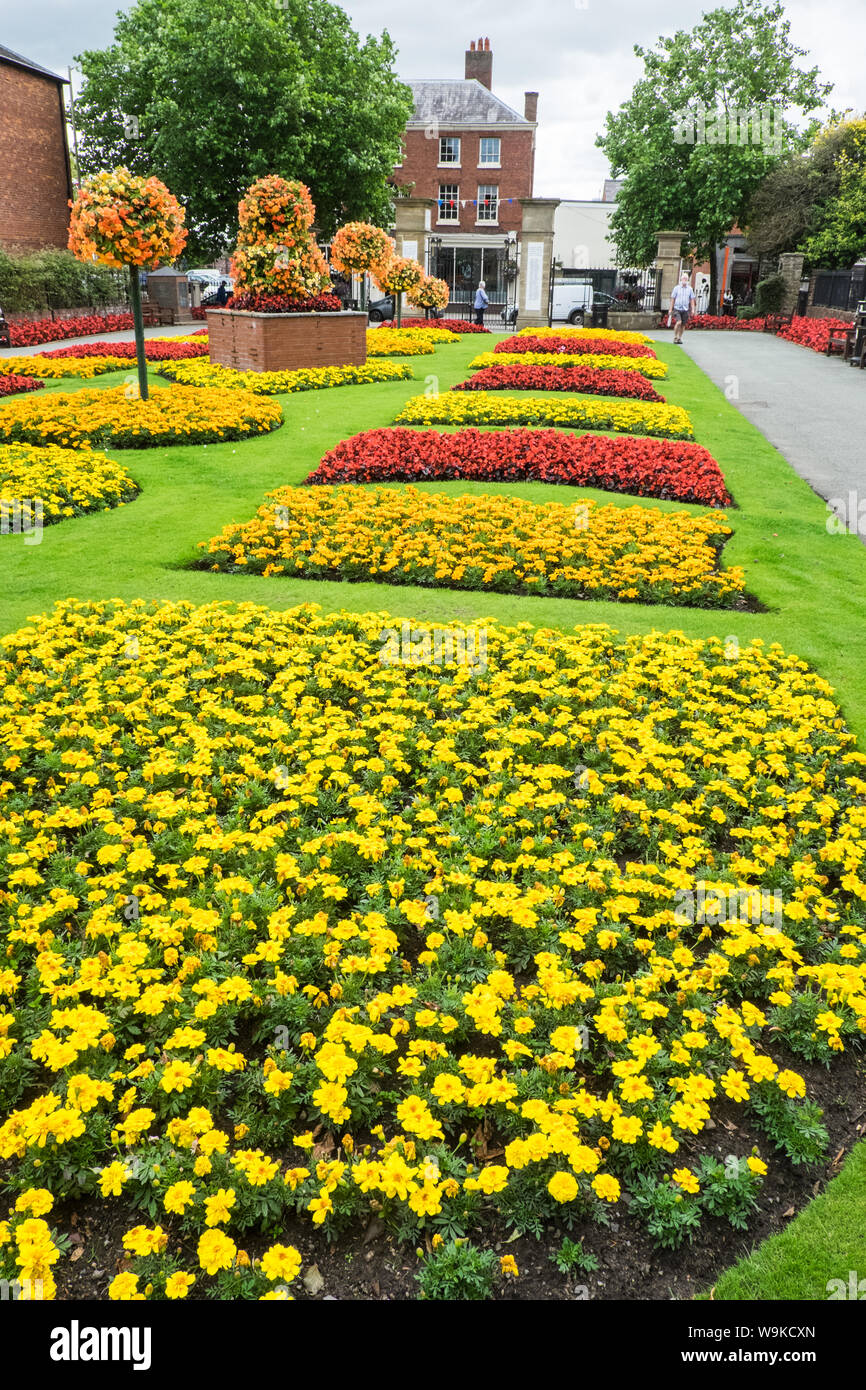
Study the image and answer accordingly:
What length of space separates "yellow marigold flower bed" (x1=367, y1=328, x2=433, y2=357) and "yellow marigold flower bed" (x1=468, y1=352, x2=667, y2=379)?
102 inches

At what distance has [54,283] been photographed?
32.2m

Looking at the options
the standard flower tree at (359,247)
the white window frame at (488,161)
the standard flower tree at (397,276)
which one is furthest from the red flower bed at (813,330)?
the white window frame at (488,161)

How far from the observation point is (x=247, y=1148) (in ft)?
9.82

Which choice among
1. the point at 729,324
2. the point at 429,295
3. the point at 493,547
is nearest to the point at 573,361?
the point at 429,295

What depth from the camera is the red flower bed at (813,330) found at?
27.9 meters

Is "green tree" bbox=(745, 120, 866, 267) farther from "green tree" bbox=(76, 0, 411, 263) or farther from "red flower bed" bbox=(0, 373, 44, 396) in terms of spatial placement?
"red flower bed" bbox=(0, 373, 44, 396)

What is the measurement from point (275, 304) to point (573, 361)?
22.2 ft

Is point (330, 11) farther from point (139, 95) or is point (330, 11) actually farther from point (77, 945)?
point (77, 945)

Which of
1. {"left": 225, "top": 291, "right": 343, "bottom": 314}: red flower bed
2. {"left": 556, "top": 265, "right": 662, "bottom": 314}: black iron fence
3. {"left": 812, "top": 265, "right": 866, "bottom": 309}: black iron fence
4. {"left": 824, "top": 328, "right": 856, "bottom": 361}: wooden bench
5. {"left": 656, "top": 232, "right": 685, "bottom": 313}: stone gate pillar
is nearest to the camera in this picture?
{"left": 225, "top": 291, "right": 343, "bottom": 314}: red flower bed

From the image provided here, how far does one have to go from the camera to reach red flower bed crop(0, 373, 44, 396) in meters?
17.2

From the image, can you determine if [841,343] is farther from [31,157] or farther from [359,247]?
[31,157]

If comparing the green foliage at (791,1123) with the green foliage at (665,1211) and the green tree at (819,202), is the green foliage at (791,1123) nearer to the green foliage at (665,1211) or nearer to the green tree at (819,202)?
the green foliage at (665,1211)

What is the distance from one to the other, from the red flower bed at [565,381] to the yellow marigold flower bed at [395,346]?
5391 mm

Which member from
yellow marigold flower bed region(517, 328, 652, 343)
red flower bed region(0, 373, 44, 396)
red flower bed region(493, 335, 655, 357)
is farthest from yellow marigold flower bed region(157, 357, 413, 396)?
yellow marigold flower bed region(517, 328, 652, 343)
